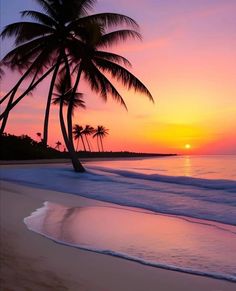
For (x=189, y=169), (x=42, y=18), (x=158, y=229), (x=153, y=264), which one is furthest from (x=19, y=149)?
(x=153, y=264)

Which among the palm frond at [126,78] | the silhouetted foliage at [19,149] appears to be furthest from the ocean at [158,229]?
the silhouetted foliage at [19,149]

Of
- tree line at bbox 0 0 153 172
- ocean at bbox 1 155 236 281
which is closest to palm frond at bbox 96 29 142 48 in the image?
tree line at bbox 0 0 153 172

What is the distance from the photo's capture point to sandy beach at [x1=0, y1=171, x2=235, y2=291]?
3511 mm

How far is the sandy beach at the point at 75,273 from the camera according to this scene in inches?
138

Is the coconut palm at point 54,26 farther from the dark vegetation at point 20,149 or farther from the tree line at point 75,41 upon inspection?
the dark vegetation at point 20,149

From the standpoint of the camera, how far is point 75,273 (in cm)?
390

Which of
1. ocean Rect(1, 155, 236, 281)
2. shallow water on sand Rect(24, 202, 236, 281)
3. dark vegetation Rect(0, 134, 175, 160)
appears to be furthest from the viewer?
dark vegetation Rect(0, 134, 175, 160)

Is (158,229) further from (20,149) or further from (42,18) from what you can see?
(20,149)

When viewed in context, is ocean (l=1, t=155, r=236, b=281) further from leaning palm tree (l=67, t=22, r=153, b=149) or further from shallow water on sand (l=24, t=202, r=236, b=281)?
leaning palm tree (l=67, t=22, r=153, b=149)

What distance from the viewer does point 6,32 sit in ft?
66.7

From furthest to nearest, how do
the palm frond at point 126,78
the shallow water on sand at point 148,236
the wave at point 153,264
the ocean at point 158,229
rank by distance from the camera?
the palm frond at point 126,78
the ocean at point 158,229
the shallow water on sand at point 148,236
the wave at point 153,264

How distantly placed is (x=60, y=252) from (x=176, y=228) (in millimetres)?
2643

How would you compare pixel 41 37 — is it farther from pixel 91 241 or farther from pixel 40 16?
pixel 91 241

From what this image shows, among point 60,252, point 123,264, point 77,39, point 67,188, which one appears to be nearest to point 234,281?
point 123,264
